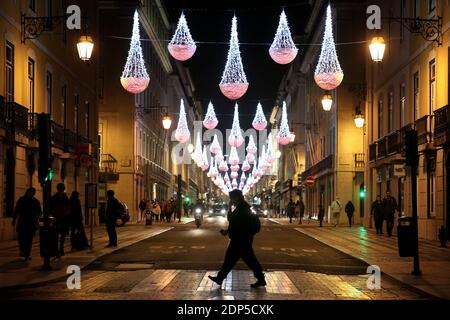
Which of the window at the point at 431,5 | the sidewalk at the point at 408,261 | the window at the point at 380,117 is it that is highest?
the window at the point at 431,5

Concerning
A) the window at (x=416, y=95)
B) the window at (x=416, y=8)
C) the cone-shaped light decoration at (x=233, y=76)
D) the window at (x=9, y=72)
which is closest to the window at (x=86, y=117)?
the cone-shaped light decoration at (x=233, y=76)

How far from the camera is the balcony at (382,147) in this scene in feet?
129

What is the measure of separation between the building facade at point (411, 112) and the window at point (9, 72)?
13.3 meters

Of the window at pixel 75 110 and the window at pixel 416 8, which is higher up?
the window at pixel 416 8

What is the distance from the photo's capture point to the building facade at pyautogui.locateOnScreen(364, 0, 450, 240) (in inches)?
1153

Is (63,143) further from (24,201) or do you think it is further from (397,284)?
(397,284)

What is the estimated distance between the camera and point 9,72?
2930cm

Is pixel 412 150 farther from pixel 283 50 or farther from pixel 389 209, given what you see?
pixel 389 209

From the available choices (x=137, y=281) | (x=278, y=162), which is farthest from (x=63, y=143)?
(x=278, y=162)

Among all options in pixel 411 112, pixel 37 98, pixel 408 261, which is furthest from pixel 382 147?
pixel 408 261

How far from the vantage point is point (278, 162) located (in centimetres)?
12556

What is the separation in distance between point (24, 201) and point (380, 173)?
25.3m

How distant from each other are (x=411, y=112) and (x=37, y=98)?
15.4 m

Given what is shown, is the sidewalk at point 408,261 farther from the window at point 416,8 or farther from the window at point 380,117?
the window at point 380,117
